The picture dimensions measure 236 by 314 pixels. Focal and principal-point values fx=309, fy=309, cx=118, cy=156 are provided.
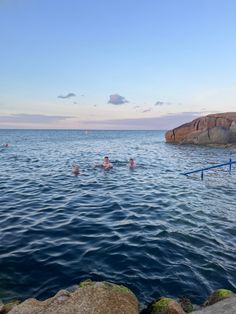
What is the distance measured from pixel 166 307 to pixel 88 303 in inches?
74.1

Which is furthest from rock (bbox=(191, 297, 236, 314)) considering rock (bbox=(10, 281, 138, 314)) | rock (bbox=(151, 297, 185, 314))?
rock (bbox=(10, 281, 138, 314))

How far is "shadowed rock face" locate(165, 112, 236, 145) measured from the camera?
63.9m

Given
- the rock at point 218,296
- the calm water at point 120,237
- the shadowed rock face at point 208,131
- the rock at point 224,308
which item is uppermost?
the shadowed rock face at point 208,131

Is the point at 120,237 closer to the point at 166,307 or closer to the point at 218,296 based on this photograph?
the point at 218,296

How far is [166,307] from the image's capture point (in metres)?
6.80

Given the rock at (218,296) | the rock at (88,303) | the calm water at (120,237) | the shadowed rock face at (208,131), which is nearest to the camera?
the rock at (88,303)

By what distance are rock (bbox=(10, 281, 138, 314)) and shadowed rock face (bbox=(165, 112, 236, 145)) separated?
61007 millimetres

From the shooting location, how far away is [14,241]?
11891 millimetres

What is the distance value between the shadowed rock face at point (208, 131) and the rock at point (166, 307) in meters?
60.2

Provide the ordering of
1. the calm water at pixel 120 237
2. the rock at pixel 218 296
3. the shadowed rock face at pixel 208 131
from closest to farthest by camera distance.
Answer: the rock at pixel 218 296 < the calm water at pixel 120 237 < the shadowed rock face at pixel 208 131

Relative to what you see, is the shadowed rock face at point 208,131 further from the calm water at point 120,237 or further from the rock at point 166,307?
the rock at point 166,307

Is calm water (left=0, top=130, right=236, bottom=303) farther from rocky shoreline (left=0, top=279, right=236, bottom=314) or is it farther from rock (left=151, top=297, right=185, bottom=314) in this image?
rocky shoreline (left=0, top=279, right=236, bottom=314)

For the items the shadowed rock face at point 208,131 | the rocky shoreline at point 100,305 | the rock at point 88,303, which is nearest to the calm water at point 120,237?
the rocky shoreline at point 100,305

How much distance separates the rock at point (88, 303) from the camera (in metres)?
5.86
